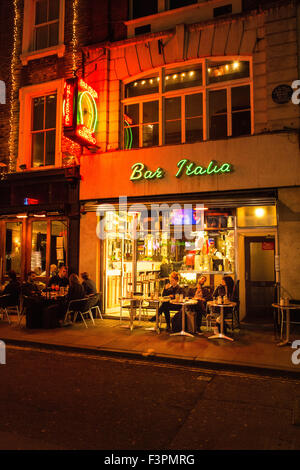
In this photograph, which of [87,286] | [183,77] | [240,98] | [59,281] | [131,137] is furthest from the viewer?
[131,137]

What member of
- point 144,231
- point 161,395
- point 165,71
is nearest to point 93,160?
point 144,231

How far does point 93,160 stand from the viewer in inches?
466

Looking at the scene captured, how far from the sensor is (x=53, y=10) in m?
13.6

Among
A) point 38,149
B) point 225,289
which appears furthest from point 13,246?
point 225,289

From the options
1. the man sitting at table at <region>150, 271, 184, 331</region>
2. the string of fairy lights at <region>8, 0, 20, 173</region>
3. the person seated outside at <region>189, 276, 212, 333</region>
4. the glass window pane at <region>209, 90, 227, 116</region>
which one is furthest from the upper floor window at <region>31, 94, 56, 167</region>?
the person seated outside at <region>189, 276, 212, 333</region>

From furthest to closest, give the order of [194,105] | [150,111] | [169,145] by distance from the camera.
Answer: [150,111] → [194,105] → [169,145]

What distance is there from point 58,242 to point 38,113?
5206mm

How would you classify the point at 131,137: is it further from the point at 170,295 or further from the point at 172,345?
the point at 172,345

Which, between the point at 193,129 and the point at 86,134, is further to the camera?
the point at 193,129

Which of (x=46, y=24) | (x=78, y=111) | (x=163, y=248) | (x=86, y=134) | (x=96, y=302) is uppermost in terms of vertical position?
(x=46, y=24)

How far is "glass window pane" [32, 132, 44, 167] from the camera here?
13523 mm

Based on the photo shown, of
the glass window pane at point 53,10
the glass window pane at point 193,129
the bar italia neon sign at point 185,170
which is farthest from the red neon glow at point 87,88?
the glass window pane at point 53,10

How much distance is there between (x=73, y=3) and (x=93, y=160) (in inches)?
246

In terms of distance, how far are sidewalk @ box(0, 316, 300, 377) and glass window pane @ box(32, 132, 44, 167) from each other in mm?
6379
